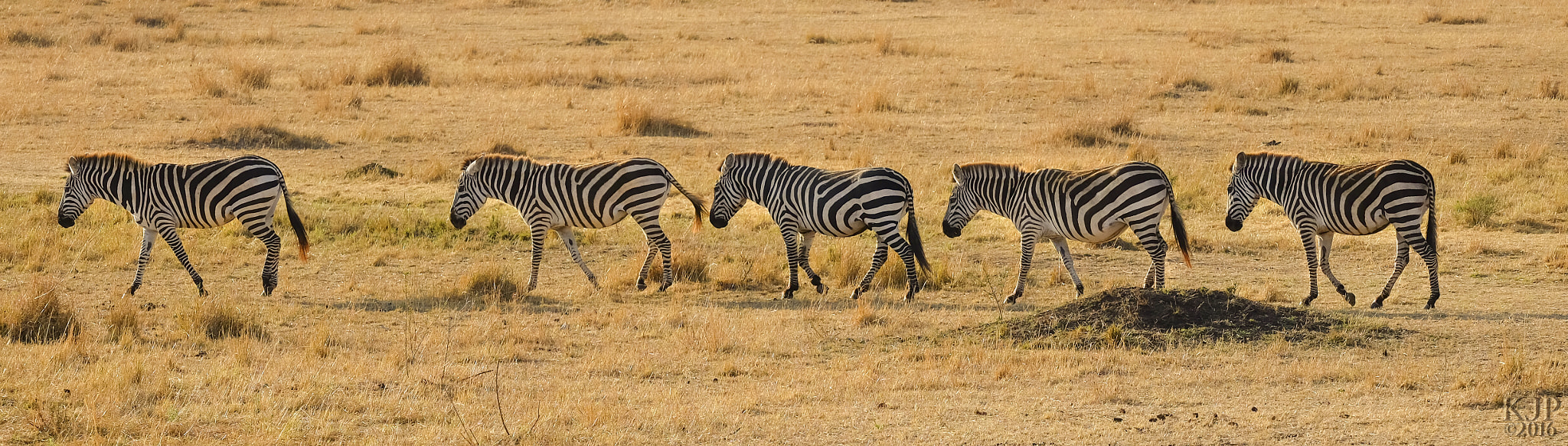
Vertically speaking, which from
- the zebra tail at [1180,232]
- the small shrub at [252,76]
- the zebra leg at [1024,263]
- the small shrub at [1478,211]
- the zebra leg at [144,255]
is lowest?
the zebra leg at [144,255]

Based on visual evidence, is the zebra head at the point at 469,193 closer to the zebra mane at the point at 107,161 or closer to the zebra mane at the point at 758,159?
the zebra mane at the point at 758,159

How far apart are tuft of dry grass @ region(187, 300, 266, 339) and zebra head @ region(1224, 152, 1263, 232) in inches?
306

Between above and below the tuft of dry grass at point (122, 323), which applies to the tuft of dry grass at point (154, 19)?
above

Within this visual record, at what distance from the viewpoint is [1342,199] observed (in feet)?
35.4

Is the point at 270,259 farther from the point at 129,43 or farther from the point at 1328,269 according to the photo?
→ the point at 129,43

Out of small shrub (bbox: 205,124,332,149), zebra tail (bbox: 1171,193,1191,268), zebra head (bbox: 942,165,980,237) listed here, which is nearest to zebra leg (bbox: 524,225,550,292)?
zebra head (bbox: 942,165,980,237)

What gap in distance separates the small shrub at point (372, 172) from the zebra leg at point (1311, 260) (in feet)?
37.6

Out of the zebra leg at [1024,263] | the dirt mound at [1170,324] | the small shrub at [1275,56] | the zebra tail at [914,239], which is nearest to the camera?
the dirt mound at [1170,324]

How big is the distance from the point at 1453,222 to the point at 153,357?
40.4ft

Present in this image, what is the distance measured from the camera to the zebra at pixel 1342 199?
415 inches

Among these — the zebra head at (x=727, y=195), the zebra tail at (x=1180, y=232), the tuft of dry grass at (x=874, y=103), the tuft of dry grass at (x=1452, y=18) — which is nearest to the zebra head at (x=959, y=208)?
the zebra tail at (x=1180, y=232)

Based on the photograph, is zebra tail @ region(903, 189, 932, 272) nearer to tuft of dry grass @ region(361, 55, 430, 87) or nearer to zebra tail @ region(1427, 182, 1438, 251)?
zebra tail @ region(1427, 182, 1438, 251)

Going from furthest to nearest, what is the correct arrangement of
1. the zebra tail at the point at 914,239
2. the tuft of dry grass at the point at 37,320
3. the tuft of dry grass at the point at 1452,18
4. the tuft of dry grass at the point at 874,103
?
the tuft of dry grass at the point at 1452,18 < the tuft of dry grass at the point at 874,103 < the zebra tail at the point at 914,239 < the tuft of dry grass at the point at 37,320

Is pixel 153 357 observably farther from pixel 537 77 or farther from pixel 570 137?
pixel 537 77
